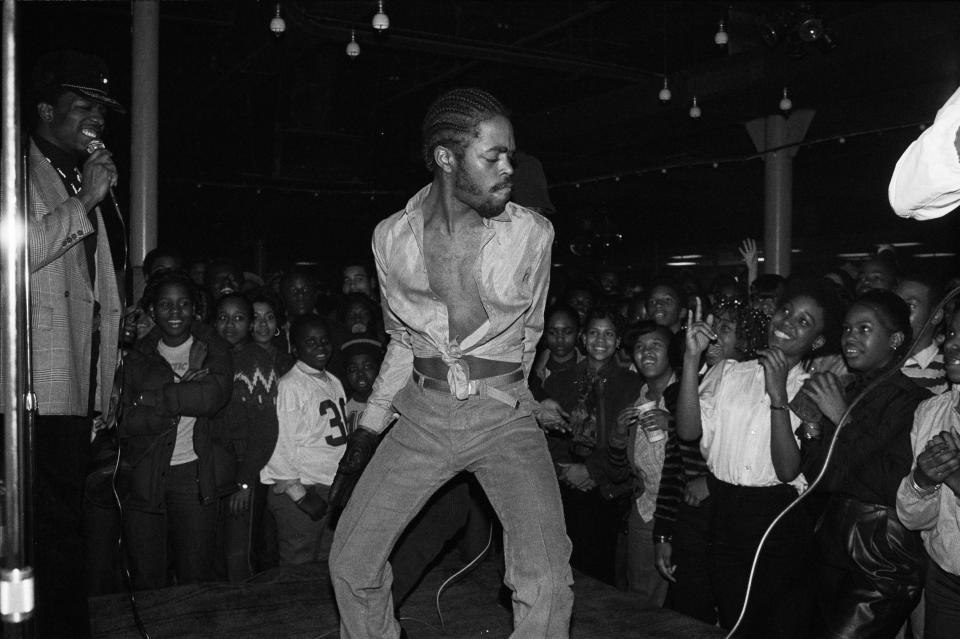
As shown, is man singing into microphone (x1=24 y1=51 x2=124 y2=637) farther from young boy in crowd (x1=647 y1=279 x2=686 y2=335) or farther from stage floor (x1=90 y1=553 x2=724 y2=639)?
young boy in crowd (x1=647 y1=279 x2=686 y2=335)

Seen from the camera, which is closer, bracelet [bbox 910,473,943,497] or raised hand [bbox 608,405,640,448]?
bracelet [bbox 910,473,943,497]

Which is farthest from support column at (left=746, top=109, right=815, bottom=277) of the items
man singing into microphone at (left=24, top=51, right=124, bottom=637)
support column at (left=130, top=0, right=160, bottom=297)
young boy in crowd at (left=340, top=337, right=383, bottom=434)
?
man singing into microphone at (left=24, top=51, right=124, bottom=637)

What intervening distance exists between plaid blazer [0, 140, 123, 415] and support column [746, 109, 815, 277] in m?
9.82

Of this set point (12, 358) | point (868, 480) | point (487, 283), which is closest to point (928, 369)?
point (868, 480)

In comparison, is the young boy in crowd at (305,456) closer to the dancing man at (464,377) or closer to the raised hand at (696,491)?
the raised hand at (696,491)

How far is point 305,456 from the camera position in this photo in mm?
5332

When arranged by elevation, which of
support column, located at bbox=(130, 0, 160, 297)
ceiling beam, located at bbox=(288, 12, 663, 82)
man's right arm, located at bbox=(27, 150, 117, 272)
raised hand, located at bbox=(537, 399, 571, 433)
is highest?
ceiling beam, located at bbox=(288, 12, 663, 82)

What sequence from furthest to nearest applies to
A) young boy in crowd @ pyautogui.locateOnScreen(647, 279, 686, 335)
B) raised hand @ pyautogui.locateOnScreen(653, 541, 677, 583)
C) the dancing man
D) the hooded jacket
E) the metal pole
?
young boy in crowd @ pyautogui.locateOnScreen(647, 279, 686, 335) < the hooded jacket < raised hand @ pyautogui.locateOnScreen(653, 541, 677, 583) < the dancing man < the metal pole

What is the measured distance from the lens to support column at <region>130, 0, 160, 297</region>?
7.89m

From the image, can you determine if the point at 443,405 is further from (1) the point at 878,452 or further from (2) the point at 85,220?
(1) the point at 878,452

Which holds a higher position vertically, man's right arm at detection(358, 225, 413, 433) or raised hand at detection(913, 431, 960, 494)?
man's right arm at detection(358, 225, 413, 433)

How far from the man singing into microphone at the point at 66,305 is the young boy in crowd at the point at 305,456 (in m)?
2.00

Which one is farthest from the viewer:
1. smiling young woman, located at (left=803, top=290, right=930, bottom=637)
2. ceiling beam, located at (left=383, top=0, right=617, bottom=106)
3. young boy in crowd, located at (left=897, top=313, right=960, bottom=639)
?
ceiling beam, located at (left=383, top=0, right=617, bottom=106)

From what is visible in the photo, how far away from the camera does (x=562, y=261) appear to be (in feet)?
58.5
